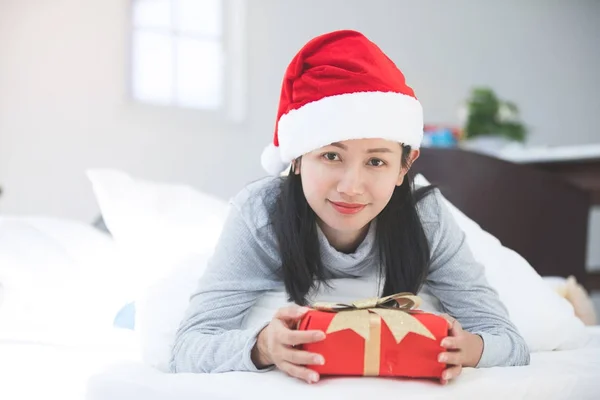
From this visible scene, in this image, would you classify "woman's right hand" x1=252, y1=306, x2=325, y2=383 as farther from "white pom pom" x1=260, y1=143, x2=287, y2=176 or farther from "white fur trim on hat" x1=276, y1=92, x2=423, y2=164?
"white pom pom" x1=260, y1=143, x2=287, y2=176

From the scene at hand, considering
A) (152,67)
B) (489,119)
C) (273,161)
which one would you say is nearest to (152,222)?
(273,161)

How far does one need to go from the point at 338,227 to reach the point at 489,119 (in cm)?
262

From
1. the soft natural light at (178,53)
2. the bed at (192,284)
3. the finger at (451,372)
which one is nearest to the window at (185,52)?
the soft natural light at (178,53)

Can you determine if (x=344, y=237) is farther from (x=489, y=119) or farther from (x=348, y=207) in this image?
(x=489, y=119)

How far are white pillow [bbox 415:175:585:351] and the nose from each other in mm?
410

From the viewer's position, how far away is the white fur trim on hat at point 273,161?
1174mm

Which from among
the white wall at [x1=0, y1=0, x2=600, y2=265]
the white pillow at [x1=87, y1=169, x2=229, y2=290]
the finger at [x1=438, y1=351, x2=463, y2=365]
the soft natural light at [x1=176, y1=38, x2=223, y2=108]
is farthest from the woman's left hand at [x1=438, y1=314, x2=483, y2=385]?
the soft natural light at [x1=176, y1=38, x2=223, y2=108]

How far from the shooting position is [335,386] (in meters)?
0.74

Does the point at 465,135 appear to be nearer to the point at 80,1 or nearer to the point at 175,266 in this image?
the point at 80,1

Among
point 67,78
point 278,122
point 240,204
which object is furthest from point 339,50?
point 67,78

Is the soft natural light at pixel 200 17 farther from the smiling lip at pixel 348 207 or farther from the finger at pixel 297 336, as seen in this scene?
the finger at pixel 297 336

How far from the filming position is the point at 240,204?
111cm

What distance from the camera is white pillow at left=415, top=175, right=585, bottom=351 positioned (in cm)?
122

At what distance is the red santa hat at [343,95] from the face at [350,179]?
16 mm
